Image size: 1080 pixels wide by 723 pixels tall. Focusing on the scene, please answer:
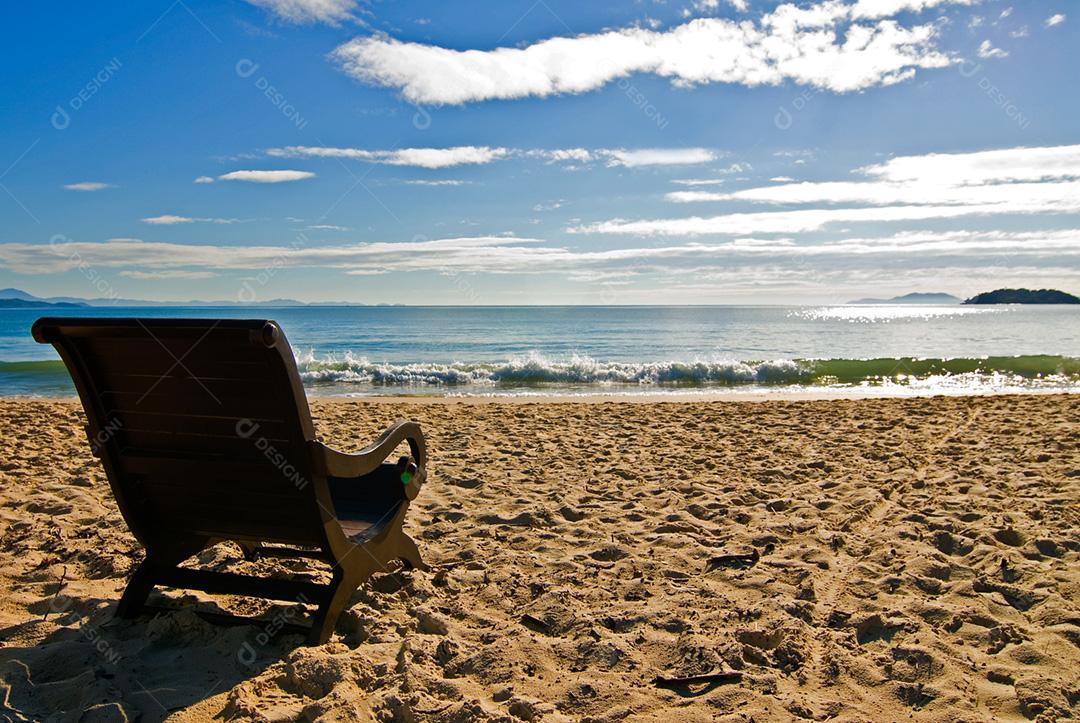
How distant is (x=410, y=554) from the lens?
3.79m

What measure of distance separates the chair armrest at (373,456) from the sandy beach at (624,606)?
0.66 metres

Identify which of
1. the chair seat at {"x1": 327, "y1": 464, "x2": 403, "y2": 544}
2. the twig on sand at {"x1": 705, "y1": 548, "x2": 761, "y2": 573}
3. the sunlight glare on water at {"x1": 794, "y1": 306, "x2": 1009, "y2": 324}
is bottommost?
the twig on sand at {"x1": 705, "y1": 548, "x2": 761, "y2": 573}

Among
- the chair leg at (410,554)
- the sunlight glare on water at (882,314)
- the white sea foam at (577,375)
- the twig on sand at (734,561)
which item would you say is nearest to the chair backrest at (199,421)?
the chair leg at (410,554)

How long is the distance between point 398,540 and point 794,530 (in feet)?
9.03

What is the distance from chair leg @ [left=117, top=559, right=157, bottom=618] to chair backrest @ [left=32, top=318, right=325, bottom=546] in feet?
0.59

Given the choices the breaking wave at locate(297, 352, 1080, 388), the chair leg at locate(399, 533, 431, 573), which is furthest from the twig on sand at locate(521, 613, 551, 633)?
the breaking wave at locate(297, 352, 1080, 388)

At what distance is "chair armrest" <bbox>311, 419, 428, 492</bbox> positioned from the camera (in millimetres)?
2650

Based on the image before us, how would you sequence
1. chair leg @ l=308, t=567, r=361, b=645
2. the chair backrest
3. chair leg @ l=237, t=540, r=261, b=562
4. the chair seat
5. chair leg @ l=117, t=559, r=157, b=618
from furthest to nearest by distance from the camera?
chair leg @ l=237, t=540, r=261, b=562
the chair seat
chair leg @ l=117, t=559, r=157, b=618
chair leg @ l=308, t=567, r=361, b=645
the chair backrest

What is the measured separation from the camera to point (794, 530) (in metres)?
4.68

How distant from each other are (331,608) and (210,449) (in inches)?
34.6

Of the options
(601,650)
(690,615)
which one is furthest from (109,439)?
(690,615)

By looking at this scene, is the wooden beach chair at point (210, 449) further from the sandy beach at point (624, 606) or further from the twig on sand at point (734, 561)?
the twig on sand at point (734, 561)

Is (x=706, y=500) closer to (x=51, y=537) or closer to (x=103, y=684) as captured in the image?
(x=103, y=684)

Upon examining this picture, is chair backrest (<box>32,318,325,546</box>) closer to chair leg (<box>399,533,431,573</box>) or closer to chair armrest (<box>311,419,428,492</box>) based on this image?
chair armrest (<box>311,419,428,492</box>)
